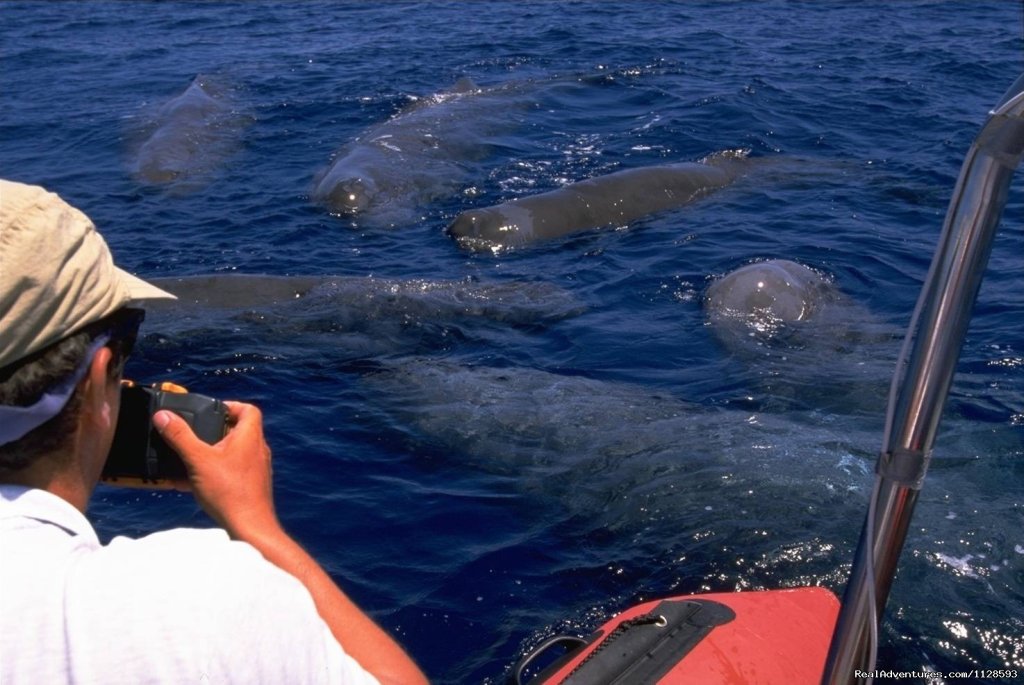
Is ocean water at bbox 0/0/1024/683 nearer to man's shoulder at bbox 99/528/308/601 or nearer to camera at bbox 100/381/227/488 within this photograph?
man's shoulder at bbox 99/528/308/601

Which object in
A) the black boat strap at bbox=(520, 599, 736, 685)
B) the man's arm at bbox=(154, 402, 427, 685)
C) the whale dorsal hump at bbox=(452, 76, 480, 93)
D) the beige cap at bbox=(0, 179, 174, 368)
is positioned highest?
the beige cap at bbox=(0, 179, 174, 368)

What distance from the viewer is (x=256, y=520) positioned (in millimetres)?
2008

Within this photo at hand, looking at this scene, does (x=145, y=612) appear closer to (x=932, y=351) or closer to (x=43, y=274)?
(x=43, y=274)

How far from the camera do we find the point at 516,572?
5.29 m

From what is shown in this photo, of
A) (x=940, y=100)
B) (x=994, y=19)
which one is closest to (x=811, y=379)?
(x=940, y=100)

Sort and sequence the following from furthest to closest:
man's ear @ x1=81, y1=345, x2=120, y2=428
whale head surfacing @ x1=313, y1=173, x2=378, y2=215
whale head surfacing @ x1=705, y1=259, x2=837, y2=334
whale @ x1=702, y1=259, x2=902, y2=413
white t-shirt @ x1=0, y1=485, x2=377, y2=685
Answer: whale head surfacing @ x1=313, y1=173, x2=378, y2=215
whale head surfacing @ x1=705, y1=259, x2=837, y2=334
whale @ x1=702, y1=259, x2=902, y2=413
man's ear @ x1=81, y1=345, x2=120, y2=428
white t-shirt @ x1=0, y1=485, x2=377, y2=685

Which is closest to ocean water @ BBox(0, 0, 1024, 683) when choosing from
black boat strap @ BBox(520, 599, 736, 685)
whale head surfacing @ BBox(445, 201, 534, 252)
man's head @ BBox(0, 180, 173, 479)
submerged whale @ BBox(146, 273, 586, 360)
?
submerged whale @ BBox(146, 273, 586, 360)

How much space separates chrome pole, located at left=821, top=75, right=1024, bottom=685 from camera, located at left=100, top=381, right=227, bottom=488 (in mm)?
1305

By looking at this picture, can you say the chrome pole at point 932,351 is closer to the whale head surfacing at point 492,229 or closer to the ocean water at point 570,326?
the ocean water at point 570,326

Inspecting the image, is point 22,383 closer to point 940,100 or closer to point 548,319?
point 548,319

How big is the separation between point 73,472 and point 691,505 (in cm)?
406

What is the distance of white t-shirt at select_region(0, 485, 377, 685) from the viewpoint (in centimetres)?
148

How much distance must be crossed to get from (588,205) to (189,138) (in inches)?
203

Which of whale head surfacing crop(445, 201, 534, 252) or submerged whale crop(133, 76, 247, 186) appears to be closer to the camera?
whale head surfacing crop(445, 201, 534, 252)
